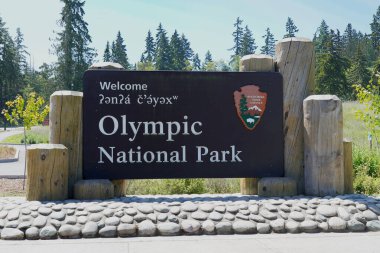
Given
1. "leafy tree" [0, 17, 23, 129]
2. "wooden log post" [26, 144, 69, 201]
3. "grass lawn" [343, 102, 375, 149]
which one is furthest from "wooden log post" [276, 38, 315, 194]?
"leafy tree" [0, 17, 23, 129]

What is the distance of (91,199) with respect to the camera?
5957 millimetres

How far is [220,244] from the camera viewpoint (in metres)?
4.60

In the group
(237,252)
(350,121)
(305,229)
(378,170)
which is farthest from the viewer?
(350,121)

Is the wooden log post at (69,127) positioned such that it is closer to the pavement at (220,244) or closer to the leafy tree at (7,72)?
the pavement at (220,244)

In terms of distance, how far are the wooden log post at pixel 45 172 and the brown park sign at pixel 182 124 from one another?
49 cm

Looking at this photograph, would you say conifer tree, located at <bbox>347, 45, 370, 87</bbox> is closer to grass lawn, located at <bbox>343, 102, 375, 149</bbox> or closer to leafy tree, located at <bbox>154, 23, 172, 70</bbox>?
grass lawn, located at <bbox>343, 102, 375, 149</bbox>

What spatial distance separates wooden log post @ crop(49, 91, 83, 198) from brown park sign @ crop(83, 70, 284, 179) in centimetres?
11

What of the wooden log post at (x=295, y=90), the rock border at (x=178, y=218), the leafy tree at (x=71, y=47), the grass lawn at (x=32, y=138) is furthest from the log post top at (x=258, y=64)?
the leafy tree at (x=71, y=47)

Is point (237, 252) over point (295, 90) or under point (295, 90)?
under

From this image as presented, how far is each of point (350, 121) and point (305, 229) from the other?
86.7ft

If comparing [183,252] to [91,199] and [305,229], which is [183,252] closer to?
[305,229]

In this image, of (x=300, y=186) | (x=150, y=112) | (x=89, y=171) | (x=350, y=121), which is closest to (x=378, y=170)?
(x=300, y=186)

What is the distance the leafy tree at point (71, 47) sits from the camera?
44.3 meters

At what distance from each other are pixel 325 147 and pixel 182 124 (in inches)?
87.4
